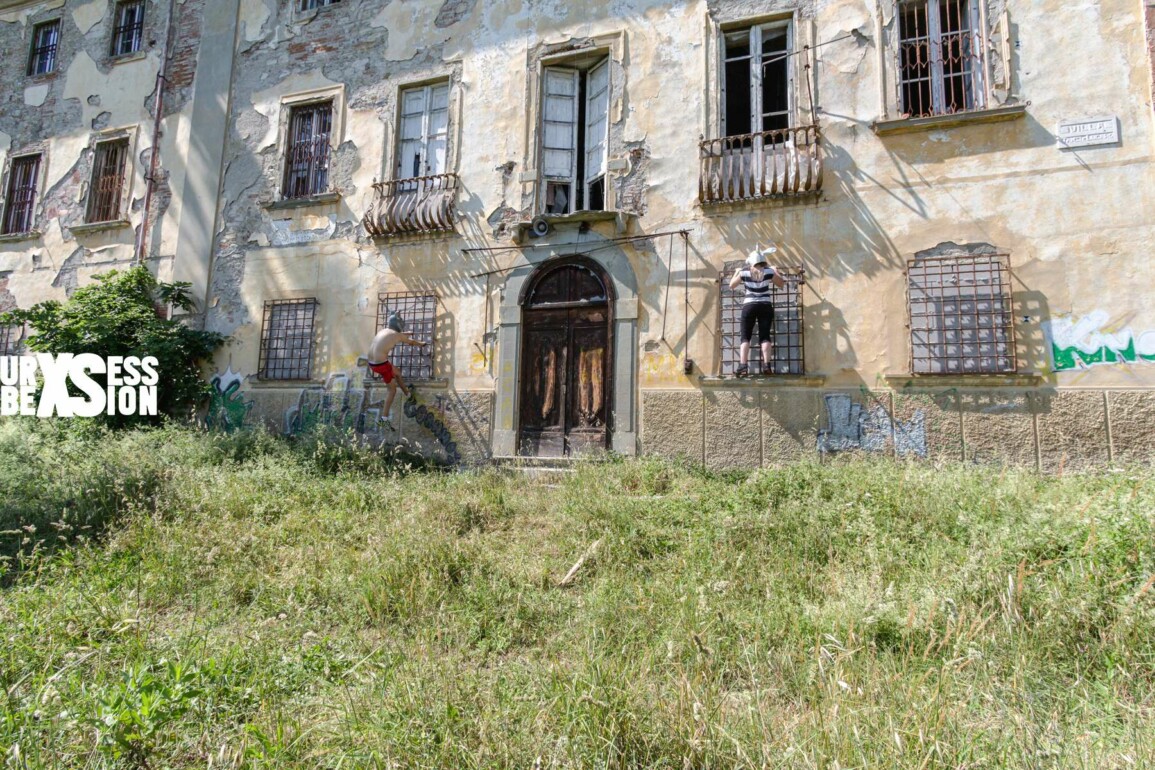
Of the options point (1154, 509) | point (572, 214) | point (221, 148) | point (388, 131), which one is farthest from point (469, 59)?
point (1154, 509)

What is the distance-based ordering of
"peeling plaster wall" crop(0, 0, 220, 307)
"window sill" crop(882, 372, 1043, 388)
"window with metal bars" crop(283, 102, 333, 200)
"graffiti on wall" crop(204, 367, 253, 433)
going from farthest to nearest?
"peeling plaster wall" crop(0, 0, 220, 307) < "window with metal bars" crop(283, 102, 333, 200) < "graffiti on wall" crop(204, 367, 253, 433) < "window sill" crop(882, 372, 1043, 388)

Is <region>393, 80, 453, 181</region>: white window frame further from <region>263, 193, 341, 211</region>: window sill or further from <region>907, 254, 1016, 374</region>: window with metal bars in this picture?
<region>907, 254, 1016, 374</region>: window with metal bars

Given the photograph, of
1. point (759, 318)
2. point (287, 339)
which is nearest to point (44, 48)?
point (287, 339)

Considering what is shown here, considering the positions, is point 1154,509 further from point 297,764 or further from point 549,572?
point 297,764

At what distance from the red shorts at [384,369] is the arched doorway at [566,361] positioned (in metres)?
1.83

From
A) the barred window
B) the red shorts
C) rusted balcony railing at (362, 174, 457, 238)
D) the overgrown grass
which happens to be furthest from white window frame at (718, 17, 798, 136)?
the barred window

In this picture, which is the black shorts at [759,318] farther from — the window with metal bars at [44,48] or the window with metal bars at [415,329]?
the window with metal bars at [44,48]

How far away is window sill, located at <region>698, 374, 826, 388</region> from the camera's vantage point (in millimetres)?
7453

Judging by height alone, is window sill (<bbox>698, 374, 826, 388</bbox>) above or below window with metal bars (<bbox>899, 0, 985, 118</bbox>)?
below

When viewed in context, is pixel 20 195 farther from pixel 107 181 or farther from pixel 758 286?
pixel 758 286

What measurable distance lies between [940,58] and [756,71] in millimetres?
2141

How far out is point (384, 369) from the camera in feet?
28.7

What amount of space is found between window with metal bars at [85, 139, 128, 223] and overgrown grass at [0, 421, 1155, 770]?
26.3ft

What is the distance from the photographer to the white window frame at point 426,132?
979 centimetres
